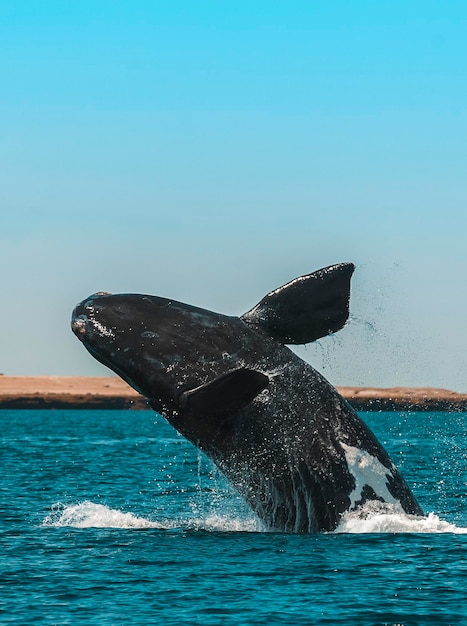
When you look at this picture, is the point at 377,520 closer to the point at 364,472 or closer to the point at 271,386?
the point at 364,472

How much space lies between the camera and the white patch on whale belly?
14.9 m

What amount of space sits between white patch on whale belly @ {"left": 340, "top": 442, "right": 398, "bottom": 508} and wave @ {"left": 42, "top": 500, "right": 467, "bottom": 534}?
0.25 metres

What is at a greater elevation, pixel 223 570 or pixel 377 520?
pixel 377 520

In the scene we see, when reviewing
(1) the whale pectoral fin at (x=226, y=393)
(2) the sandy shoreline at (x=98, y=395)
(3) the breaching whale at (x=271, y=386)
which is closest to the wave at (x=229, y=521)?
(3) the breaching whale at (x=271, y=386)

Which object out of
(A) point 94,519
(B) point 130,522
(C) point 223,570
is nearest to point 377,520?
(C) point 223,570

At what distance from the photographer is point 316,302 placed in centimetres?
1460

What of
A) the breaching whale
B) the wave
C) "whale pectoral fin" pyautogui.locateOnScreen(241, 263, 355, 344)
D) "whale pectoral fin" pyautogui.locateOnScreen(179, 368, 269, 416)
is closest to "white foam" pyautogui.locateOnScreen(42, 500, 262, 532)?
the wave

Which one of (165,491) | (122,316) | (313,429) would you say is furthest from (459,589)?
(165,491)

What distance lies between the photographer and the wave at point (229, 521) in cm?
1523

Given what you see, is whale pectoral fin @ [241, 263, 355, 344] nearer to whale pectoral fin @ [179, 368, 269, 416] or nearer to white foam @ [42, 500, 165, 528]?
whale pectoral fin @ [179, 368, 269, 416]

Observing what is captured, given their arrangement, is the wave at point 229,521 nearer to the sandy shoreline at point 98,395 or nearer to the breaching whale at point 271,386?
the breaching whale at point 271,386

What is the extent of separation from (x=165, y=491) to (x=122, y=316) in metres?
14.4

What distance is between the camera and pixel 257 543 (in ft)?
52.5

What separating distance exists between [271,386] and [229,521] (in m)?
4.49
